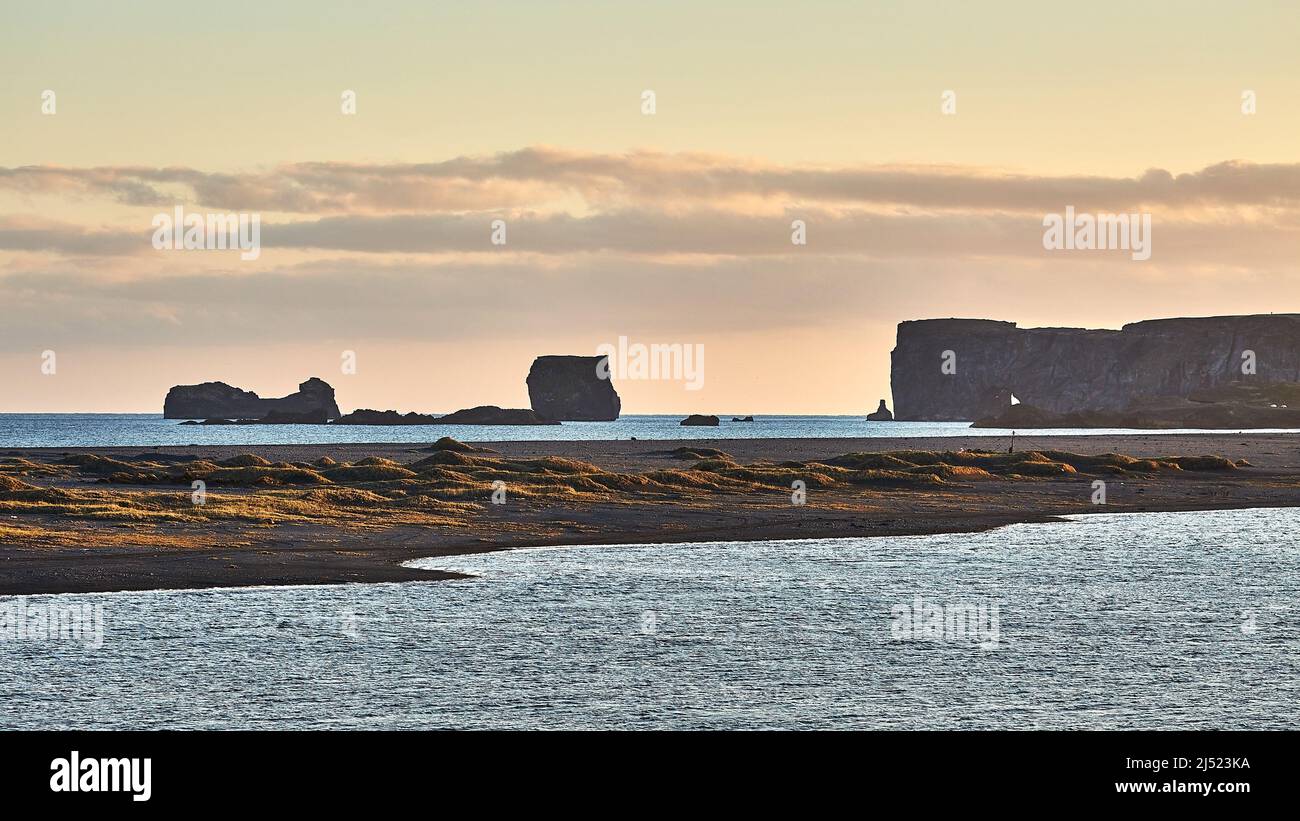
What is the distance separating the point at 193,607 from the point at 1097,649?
17217 mm

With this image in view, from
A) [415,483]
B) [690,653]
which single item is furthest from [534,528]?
[690,653]

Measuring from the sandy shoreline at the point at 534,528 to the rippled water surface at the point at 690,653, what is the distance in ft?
10.6

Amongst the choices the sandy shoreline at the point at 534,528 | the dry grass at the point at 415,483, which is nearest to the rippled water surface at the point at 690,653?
the sandy shoreline at the point at 534,528

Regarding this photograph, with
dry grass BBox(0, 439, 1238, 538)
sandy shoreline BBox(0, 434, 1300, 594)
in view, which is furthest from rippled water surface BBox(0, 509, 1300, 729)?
dry grass BBox(0, 439, 1238, 538)

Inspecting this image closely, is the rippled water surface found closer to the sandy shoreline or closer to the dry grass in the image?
the sandy shoreline

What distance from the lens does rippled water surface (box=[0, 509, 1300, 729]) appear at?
1909 cm

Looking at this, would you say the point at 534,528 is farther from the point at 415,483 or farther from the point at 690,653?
the point at 690,653

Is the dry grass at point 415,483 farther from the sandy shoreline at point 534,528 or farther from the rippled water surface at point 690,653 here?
the rippled water surface at point 690,653

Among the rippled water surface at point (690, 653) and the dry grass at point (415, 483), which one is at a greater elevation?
the dry grass at point (415, 483)

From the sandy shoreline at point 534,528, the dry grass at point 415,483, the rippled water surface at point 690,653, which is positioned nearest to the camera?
the rippled water surface at point 690,653

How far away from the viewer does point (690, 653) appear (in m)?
23.8

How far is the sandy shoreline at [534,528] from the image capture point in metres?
34.8

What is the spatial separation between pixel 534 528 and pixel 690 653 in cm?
2635
